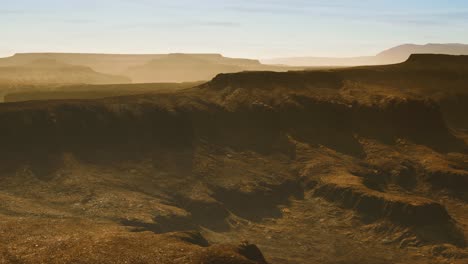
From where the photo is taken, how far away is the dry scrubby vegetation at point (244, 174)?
98.9 feet

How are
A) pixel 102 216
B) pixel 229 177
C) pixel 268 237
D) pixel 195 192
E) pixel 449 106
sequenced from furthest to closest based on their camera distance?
pixel 449 106
pixel 229 177
pixel 195 192
pixel 268 237
pixel 102 216

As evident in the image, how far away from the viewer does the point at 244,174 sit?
1816 inches

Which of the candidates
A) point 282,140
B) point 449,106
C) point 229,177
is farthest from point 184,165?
point 449,106

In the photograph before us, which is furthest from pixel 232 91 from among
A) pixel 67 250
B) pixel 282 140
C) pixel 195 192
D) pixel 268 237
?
pixel 67 250

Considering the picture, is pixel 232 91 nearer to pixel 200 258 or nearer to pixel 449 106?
pixel 449 106

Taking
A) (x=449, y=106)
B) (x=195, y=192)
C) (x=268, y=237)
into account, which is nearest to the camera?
(x=268, y=237)

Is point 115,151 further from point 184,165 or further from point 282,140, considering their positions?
point 282,140

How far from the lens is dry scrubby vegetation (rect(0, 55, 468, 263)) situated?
30.2m

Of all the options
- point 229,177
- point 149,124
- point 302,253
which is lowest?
point 302,253

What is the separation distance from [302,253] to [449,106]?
36.7 m

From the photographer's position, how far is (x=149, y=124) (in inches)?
2030

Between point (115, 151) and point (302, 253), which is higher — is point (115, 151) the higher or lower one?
the higher one

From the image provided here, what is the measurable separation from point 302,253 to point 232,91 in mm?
26286

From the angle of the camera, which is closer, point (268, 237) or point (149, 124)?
point (268, 237)
